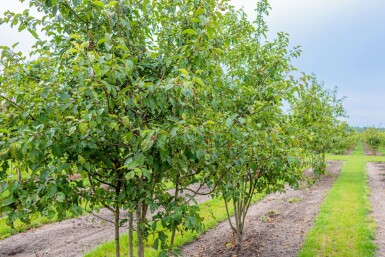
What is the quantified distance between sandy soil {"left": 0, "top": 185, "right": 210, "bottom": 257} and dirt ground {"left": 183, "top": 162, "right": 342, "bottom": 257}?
1172 mm

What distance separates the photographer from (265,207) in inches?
443

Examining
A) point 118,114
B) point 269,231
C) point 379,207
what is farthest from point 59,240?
point 379,207

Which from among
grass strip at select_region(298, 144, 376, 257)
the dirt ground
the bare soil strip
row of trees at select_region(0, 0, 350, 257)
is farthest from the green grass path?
row of trees at select_region(0, 0, 350, 257)

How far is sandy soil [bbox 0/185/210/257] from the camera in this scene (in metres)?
7.06

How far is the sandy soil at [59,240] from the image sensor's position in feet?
23.2

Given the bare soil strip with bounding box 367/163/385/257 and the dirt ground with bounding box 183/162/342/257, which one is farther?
the bare soil strip with bounding box 367/163/385/257

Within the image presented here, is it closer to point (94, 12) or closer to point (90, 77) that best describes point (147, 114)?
point (90, 77)

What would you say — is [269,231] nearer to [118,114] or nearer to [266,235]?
[266,235]

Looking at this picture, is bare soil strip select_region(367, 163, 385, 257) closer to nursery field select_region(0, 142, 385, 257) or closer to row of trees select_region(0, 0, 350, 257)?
nursery field select_region(0, 142, 385, 257)

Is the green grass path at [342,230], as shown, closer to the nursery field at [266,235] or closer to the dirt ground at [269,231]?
the nursery field at [266,235]

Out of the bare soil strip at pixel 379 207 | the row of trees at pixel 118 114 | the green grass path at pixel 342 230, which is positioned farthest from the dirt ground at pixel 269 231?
the row of trees at pixel 118 114

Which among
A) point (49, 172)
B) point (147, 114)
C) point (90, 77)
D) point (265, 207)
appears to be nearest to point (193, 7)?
point (147, 114)

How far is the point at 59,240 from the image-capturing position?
7.77 m

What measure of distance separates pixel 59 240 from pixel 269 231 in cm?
520
